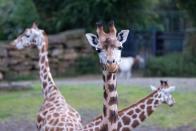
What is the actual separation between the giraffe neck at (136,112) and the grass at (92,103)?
3.70 metres

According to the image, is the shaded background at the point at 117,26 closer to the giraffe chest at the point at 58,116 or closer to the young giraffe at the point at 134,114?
the giraffe chest at the point at 58,116

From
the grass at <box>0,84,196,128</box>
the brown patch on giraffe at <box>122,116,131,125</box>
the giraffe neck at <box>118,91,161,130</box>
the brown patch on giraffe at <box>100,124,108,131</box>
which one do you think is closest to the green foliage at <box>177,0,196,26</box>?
the grass at <box>0,84,196,128</box>

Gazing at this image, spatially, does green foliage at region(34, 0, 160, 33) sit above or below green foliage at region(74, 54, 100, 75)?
above

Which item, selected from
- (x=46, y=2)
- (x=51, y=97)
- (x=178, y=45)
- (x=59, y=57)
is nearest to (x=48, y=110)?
(x=51, y=97)

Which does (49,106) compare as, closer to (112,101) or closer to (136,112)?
(136,112)

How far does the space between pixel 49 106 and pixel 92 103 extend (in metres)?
4.94

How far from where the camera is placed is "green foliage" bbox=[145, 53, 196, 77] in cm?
1802

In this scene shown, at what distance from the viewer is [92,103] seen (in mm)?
11742

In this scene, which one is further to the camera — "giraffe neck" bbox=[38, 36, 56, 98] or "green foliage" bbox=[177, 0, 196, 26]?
"green foliage" bbox=[177, 0, 196, 26]

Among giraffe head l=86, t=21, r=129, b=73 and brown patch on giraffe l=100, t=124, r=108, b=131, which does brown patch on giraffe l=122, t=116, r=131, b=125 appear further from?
giraffe head l=86, t=21, r=129, b=73

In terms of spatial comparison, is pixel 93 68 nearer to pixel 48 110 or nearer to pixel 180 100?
pixel 180 100

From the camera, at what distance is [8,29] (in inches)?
809

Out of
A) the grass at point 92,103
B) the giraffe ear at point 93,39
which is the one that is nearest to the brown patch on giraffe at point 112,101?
the giraffe ear at point 93,39

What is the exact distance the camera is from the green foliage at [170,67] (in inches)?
709
